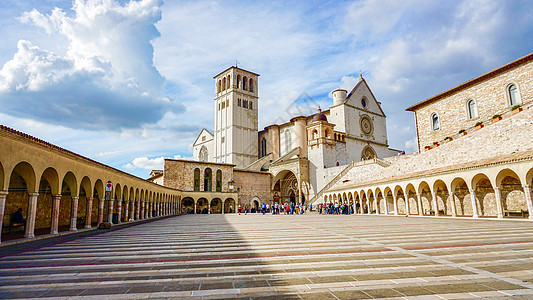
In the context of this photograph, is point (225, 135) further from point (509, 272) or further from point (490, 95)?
point (509, 272)

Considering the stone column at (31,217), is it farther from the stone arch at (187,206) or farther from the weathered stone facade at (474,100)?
the stone arch at (187,206)

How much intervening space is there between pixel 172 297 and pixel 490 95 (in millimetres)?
29012

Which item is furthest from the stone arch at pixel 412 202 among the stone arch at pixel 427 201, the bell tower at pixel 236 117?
the bell tower at pixel 236 117

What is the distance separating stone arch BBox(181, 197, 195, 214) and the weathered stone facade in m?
28.2

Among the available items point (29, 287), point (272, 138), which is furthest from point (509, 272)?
point (272, 138)

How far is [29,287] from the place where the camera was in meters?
4.22

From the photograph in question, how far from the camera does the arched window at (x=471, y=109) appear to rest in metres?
25.9

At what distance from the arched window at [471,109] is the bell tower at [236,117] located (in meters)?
36.0

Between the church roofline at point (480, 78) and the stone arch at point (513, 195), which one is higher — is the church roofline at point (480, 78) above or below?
above

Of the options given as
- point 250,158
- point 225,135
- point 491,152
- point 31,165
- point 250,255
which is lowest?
point 250,255

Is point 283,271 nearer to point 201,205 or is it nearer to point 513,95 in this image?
point 513,95

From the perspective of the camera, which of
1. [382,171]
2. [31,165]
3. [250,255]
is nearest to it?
[250,255]

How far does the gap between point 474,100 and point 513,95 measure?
3.21m

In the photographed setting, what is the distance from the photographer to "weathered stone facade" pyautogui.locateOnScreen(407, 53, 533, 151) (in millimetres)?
22094
